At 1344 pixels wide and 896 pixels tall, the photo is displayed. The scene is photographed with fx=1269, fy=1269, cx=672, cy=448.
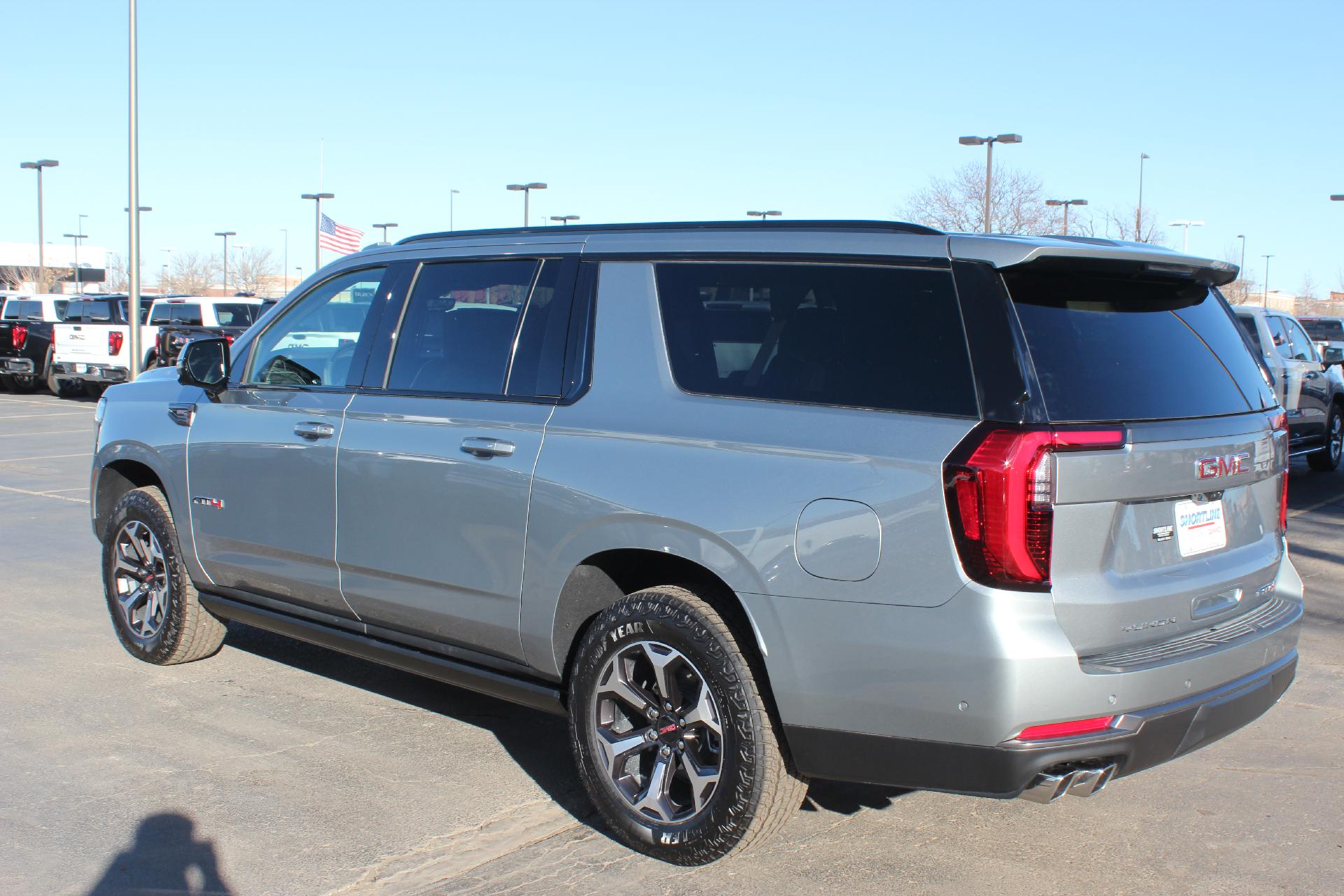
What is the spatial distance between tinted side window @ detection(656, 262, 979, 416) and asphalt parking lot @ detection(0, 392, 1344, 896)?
4.83 ft

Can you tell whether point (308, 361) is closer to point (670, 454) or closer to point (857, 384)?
point (670, 454)

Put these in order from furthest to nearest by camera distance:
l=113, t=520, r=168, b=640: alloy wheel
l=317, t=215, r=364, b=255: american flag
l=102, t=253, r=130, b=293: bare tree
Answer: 1. l=102, t=253, r=130, b=293: bare tree
2. l=317, t=215, r=364, b=255: american flag
3. l=113, t=520, r=168, b=640: alloy wheel

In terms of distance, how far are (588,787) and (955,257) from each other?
2.02m

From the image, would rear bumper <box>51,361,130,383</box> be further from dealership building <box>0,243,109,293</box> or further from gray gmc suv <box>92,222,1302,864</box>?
dealership building <box>0,243,109,293</box>

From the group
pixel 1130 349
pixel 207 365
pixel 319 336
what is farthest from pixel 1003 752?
pixel 207 365

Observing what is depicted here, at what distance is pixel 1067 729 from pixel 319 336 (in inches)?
130

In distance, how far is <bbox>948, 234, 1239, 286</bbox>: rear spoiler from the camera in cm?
336

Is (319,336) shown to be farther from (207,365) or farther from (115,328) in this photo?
(115,328)

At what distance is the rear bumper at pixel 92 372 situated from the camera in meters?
23.9

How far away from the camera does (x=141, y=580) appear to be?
6047 mm

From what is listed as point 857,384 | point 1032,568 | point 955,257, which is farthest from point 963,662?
point 955,257

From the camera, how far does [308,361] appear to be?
5.31 metres

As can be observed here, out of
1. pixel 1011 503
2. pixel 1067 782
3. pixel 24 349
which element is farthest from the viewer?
pixel 24 349

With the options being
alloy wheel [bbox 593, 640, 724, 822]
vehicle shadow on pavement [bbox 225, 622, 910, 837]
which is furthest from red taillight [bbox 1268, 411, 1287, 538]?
alloy wheel [bbox 593, 640, 724, 822]
